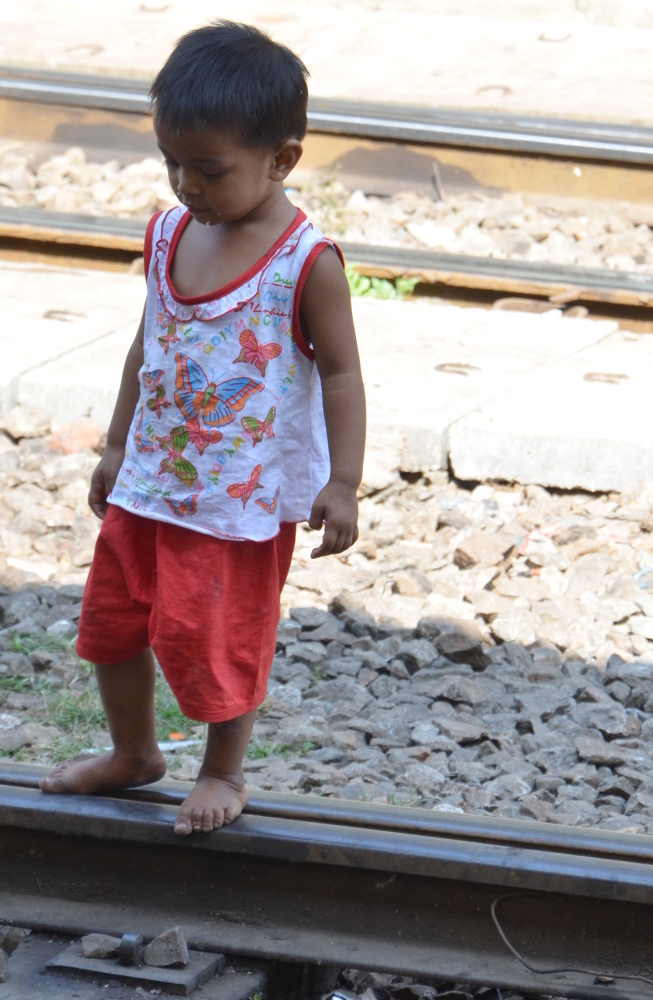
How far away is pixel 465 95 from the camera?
24.7 feet

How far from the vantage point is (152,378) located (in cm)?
213

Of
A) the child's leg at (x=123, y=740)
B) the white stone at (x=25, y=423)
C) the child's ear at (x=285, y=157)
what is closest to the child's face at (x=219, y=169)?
the child's ear at (x=285, y=157)

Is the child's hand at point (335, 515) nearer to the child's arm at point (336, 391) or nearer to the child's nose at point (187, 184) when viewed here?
the child's arm at point (336, 391)

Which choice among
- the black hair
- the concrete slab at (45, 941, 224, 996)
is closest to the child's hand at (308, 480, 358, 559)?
the black hair

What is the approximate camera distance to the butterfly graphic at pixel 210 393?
2.07 meters

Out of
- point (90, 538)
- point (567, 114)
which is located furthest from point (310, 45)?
point (90, 538)

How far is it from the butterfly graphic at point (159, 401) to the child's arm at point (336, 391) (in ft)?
0.87

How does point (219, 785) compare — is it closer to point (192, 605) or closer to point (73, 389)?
point (192, 605)

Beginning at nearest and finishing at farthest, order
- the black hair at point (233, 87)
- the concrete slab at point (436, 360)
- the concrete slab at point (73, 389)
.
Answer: the black hair at point (233, 87), the concrete slab at point (436, 360), the concrete slab at point (73, 389)

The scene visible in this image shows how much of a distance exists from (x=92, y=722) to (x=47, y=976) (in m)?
1.04

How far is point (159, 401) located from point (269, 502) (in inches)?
10.0

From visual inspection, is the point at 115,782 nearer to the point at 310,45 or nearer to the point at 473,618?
the point at 473,618

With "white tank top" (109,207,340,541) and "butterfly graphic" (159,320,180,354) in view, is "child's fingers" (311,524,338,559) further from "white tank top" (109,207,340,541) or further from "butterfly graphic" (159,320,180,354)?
"butterfly graphic" (159,320,180,354)

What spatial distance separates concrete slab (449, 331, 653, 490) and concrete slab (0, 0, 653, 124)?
313 centimetres
